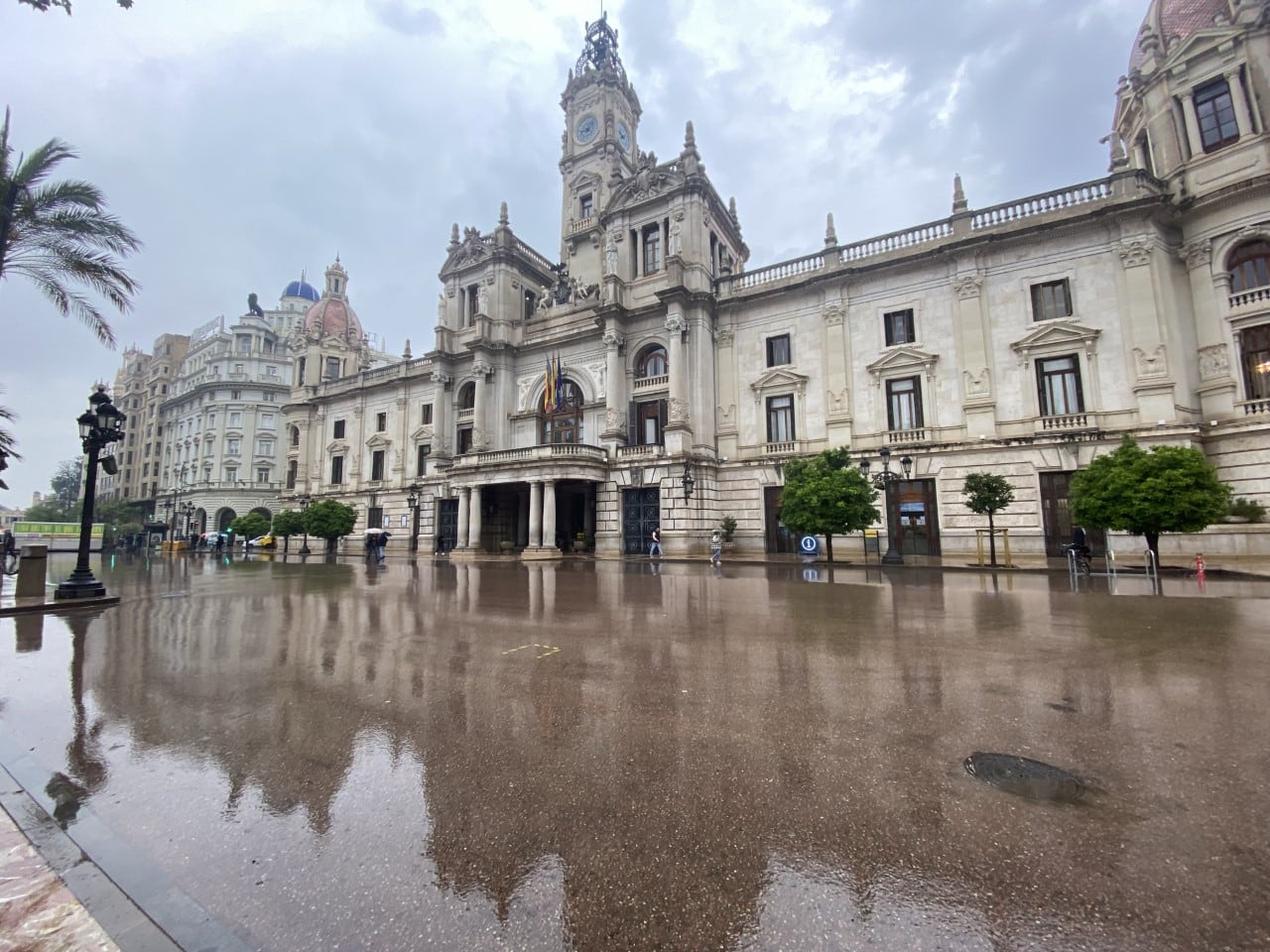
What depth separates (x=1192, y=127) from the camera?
24344 mm

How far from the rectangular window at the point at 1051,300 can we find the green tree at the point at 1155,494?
980cm

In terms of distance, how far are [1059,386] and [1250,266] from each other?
767 centimetres

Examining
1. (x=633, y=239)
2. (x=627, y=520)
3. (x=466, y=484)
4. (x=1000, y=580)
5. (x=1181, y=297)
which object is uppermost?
(x=633, y=239)

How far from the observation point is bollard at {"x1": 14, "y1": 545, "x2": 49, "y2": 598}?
459 inches

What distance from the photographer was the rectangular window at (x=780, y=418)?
30953 millimetres

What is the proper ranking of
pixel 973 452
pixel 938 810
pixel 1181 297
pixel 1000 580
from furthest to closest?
pixel 973 452 < pixel 1181 297 < pixel 1000 580 < pixel 938 810

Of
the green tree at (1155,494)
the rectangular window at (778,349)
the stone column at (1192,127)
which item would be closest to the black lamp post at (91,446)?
the green tree at (1155,494)

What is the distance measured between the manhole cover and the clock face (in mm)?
54001

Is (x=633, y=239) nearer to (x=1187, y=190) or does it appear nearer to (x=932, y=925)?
(x=1187, y=190)

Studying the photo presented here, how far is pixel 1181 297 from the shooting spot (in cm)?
2366

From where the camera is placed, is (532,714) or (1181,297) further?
(1181,297)

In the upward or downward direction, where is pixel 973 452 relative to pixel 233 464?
downward

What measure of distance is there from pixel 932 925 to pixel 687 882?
3.32 ft

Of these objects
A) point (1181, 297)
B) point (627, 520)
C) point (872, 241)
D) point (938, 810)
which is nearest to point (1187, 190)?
point (1181, 297)
